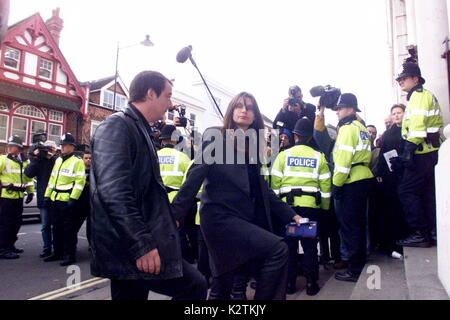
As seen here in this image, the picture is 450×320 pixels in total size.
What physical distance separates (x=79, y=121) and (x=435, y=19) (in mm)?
24054

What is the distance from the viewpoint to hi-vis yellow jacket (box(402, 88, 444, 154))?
3.88 metres

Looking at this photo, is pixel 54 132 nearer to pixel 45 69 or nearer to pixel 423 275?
pixel 45 69

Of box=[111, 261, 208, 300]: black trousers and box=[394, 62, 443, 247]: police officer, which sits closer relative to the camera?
box=[111, 261, 208, 300]: black trousers

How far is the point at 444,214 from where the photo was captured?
269 centimetres

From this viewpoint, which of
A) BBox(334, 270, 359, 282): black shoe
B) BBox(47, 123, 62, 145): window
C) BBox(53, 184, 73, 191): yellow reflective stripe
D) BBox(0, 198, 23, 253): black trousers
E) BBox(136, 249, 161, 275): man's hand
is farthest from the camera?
BBox(47, 123, 62, 145): window

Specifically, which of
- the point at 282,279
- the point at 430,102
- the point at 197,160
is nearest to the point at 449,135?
the point at 430,102

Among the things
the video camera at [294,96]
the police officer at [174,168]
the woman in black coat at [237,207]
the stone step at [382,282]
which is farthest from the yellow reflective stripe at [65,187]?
the stone step at [382,282]

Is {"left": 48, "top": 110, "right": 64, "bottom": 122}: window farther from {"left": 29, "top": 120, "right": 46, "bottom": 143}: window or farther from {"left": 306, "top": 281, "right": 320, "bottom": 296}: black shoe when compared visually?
{"left": 306, "top": 281, "right": 320, "bottom": 296}: black shoe

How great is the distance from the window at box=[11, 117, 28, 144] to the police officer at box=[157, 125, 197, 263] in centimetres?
2028

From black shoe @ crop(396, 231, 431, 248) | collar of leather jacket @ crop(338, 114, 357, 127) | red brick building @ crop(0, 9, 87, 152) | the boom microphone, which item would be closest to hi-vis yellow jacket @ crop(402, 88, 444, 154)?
collar of leather jacket @ crop(338, 114, 357, 127)

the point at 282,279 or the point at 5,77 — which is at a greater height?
the point at 5,77

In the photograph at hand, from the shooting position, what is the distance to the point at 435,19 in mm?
5484

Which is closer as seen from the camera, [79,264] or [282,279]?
[282,279]

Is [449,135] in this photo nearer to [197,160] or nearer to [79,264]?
[197,160]
